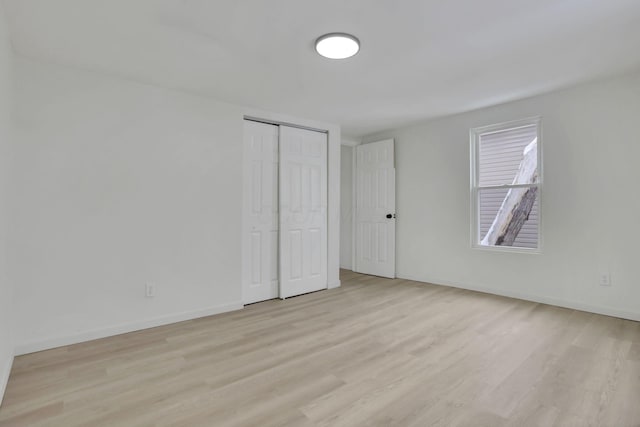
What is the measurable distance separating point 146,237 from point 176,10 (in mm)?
1932

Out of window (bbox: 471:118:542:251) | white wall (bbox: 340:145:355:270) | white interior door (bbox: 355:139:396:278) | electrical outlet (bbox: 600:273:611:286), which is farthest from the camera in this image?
white wall (bbox: 340:145:355:270)

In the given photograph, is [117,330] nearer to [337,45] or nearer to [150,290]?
[150,290]

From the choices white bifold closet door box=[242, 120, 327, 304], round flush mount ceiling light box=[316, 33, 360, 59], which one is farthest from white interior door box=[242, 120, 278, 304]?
round flush mount ceiling light box=[316, 33, 360, 59]

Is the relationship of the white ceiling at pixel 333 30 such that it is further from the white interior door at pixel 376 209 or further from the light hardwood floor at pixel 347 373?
the light hardwood floor at pixel 347 373

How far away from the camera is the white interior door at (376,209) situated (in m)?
5.00

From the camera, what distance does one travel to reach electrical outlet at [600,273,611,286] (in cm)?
316

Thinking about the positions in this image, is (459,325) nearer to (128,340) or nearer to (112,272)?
(128,340)

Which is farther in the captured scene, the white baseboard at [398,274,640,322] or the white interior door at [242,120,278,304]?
the white interior door at [242,120,278,304]

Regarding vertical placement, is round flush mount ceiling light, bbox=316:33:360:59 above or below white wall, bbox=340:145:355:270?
above

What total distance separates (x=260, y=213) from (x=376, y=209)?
2.10 meters

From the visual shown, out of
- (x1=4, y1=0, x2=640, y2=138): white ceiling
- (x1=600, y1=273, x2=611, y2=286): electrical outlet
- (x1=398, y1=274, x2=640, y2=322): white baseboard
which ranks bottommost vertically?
(x1=398, y1=274, x2=640, y2=322): white baseboard

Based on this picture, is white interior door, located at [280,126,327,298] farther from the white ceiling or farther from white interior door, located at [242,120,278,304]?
the white ceiling

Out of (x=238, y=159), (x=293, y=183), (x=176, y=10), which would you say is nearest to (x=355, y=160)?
(x=293, y=183)

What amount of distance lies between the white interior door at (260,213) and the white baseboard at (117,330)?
1.22 feet
